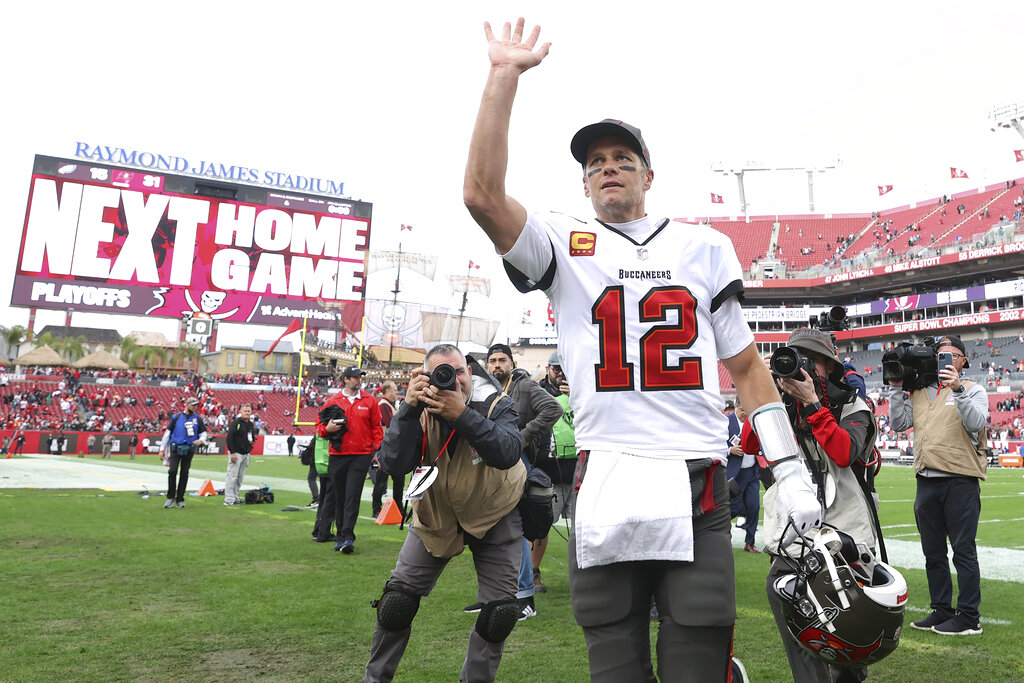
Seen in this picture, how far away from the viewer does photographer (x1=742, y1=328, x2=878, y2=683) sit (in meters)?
3.40

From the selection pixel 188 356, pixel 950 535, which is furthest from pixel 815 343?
pixel 188 356

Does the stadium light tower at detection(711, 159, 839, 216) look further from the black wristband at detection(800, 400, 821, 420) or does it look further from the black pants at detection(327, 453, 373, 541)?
the black wristband at detection(800, 400, 821, 420)

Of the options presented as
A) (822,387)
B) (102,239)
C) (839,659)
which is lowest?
(839,659)

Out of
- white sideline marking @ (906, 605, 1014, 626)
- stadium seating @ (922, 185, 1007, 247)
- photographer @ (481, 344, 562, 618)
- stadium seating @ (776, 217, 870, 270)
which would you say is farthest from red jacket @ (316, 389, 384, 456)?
stadium seating @ (776, 217, 870, 270)

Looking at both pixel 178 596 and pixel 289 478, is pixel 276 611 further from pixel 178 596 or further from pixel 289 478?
pixel 289 478

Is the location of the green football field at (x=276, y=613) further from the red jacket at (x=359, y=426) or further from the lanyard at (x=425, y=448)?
the lanyard at (x=425, y=448)

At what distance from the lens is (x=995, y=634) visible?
16.3 feet

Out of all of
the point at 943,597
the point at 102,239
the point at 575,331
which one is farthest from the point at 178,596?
the point at 102,239

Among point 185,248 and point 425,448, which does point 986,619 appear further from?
point 185,248

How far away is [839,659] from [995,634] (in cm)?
382

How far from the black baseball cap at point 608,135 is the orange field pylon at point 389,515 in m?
9.15

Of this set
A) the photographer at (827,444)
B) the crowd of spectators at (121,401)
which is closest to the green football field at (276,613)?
the photographer at (827,444)

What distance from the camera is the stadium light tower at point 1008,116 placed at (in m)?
55.5

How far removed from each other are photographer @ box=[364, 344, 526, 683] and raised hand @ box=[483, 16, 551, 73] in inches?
62.2
